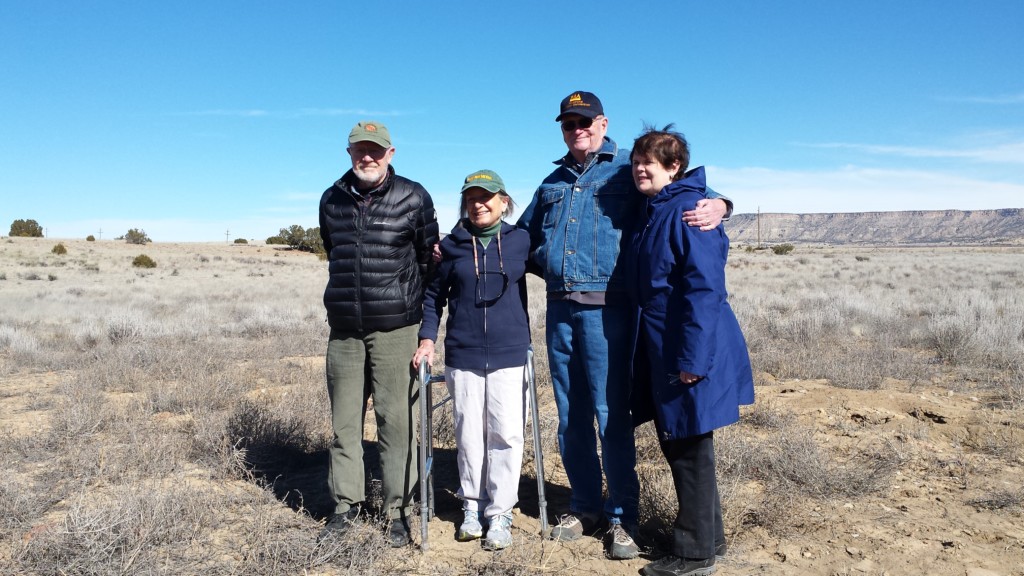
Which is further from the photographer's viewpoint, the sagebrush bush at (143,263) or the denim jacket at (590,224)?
the sagebrush bush at (143,263)

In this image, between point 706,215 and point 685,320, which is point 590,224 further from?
point 685,320

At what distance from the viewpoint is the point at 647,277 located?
3.06 meters

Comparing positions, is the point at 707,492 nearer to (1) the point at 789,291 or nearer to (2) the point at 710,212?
(2) the point at 710,212

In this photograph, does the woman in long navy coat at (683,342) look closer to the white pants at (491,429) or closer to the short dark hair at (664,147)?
the short dark hair at (664,147)

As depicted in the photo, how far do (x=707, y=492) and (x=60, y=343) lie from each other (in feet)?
33.9

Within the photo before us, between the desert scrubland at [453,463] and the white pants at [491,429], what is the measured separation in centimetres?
31

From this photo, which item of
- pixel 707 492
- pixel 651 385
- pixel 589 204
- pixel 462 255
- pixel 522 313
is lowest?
pixel 707 492

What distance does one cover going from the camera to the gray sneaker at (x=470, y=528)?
11.7 ft

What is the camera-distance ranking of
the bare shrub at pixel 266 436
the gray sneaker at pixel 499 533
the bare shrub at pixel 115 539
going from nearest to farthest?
the bare shrub at pixel 115 539 < the gray sneaker at pixel 499 533 < the bare shrub at pixel 266 436

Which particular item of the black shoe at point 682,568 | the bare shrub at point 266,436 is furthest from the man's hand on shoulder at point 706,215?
the bare shrub at point 266,436

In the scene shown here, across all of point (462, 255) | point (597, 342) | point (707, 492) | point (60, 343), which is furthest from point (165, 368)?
point (707, 492)

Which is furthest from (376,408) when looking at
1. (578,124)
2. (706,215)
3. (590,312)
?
(706,215)

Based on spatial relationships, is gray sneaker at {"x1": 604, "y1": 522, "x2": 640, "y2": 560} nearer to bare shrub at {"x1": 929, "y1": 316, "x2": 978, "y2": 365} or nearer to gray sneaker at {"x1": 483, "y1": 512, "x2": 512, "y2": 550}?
gray sneaker at {"x1": 483, "y1": 512, "x2": 512, "y2": 550}

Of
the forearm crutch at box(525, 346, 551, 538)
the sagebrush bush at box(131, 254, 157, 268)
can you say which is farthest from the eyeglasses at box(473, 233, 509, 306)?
the sagebrush bush at box(131, 254, 157, 268)
